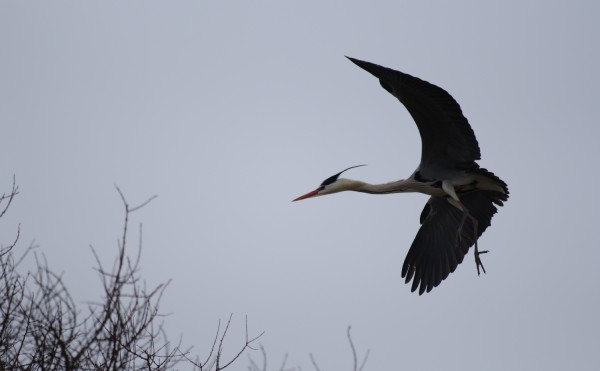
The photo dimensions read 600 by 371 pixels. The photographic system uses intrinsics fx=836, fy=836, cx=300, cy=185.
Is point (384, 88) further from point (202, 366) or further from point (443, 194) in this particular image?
point (202, 366)

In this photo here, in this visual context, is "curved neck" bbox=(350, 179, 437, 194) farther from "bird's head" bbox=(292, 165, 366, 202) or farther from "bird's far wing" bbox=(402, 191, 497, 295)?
"bird's far wing" bbox=(402, 191, 497, 295)

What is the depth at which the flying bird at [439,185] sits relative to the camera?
29.3 feet

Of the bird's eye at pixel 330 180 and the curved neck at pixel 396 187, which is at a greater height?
the bird's eye at pixel 330 180

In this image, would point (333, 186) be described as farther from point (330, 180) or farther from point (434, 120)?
point (434, 120)

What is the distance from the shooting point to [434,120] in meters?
9.28

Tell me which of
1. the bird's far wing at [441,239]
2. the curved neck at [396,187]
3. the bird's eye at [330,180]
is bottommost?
the bird's far wing at [441,239]

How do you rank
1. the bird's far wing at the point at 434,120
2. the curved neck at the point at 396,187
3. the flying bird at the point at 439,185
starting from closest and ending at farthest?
the bird's far wing at the point at 434,120 < the flying bird at the point at 439,185 < the curved neck at the point at 396,187

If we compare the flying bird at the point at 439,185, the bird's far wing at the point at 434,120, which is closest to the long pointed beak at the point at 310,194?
the flying bird at the point at 439,185

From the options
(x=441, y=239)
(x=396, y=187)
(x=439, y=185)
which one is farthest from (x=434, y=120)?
(x=441, y=239)

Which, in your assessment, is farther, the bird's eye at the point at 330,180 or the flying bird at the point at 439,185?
the bird's eye at the point at 330,180

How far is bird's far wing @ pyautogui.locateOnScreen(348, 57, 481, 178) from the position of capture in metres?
8.57

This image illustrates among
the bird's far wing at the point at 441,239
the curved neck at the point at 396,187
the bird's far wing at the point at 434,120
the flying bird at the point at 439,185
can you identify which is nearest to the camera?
the bird's far wing at the point at 434,120

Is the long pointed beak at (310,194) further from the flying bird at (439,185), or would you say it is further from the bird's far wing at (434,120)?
the bird's far wing at (434,120)

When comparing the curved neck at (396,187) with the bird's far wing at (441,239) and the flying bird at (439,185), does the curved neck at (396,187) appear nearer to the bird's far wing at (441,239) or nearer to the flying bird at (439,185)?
the flying bird at (439,185)
